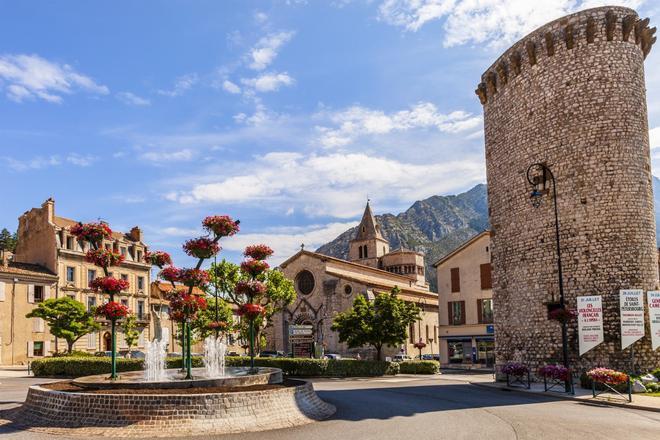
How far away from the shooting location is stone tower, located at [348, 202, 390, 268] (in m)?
88.1

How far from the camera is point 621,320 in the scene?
2230 centimetres

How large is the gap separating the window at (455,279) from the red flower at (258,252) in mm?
28974

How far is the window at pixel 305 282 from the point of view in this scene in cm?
6200

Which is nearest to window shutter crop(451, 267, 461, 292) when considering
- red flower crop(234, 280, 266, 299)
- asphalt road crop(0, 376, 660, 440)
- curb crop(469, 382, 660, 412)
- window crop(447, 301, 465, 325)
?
window crop(447, 301, 465, 325)

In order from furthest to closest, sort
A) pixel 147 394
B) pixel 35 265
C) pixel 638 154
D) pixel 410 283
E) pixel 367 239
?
pixel 367 239, pixel 410 283, pixel 35 265, pixel 638 154, pixel 147 394

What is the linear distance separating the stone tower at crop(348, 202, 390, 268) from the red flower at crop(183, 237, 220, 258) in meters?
69.1

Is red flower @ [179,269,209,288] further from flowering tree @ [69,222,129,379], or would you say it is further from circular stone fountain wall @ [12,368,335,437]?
A: circular stone fountain wall @ [12,368,335,437]

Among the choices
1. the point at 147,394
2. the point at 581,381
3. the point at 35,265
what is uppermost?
the point at 35,265

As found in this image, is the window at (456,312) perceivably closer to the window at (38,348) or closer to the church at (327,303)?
the church at (327,303)

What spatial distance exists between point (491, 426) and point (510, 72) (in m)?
19.1

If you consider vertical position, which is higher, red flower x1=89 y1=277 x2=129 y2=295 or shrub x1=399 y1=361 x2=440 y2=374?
red flower x1=89 y1=277 x2=129 y2=295

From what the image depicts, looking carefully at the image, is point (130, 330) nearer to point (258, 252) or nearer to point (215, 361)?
point (215, 361)

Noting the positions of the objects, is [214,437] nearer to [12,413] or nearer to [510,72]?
[12,413]

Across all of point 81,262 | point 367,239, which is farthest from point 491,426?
point 367,239
